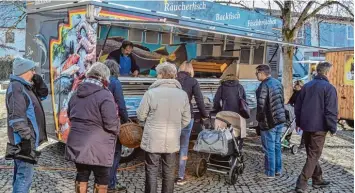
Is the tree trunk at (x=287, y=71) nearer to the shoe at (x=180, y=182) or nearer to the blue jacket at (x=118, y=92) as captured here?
the shoe at (x=180, y=182)

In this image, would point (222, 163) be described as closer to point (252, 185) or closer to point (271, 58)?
point (252, 185)

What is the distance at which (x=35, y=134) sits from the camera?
3.90 metres

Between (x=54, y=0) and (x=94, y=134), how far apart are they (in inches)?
140

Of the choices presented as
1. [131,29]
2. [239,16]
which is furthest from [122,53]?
[239,16]

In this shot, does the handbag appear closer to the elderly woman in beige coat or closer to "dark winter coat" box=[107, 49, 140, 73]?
the elderly woman in beige coat

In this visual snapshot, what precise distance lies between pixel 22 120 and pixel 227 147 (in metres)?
2.78

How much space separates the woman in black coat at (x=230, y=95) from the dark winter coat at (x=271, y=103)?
18.9 inches

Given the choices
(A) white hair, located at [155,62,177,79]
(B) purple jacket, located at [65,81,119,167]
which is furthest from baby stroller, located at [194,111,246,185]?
(B) purple jacket, located at [65,81,119,167]

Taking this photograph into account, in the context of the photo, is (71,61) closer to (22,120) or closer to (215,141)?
(215,141)

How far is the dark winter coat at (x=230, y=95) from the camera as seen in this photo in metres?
6.28

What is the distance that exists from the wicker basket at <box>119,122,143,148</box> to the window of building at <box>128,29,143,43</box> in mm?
3916

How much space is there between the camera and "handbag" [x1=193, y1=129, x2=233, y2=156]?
5.50 meters

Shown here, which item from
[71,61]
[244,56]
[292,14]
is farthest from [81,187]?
[292,14]

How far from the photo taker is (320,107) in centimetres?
517
